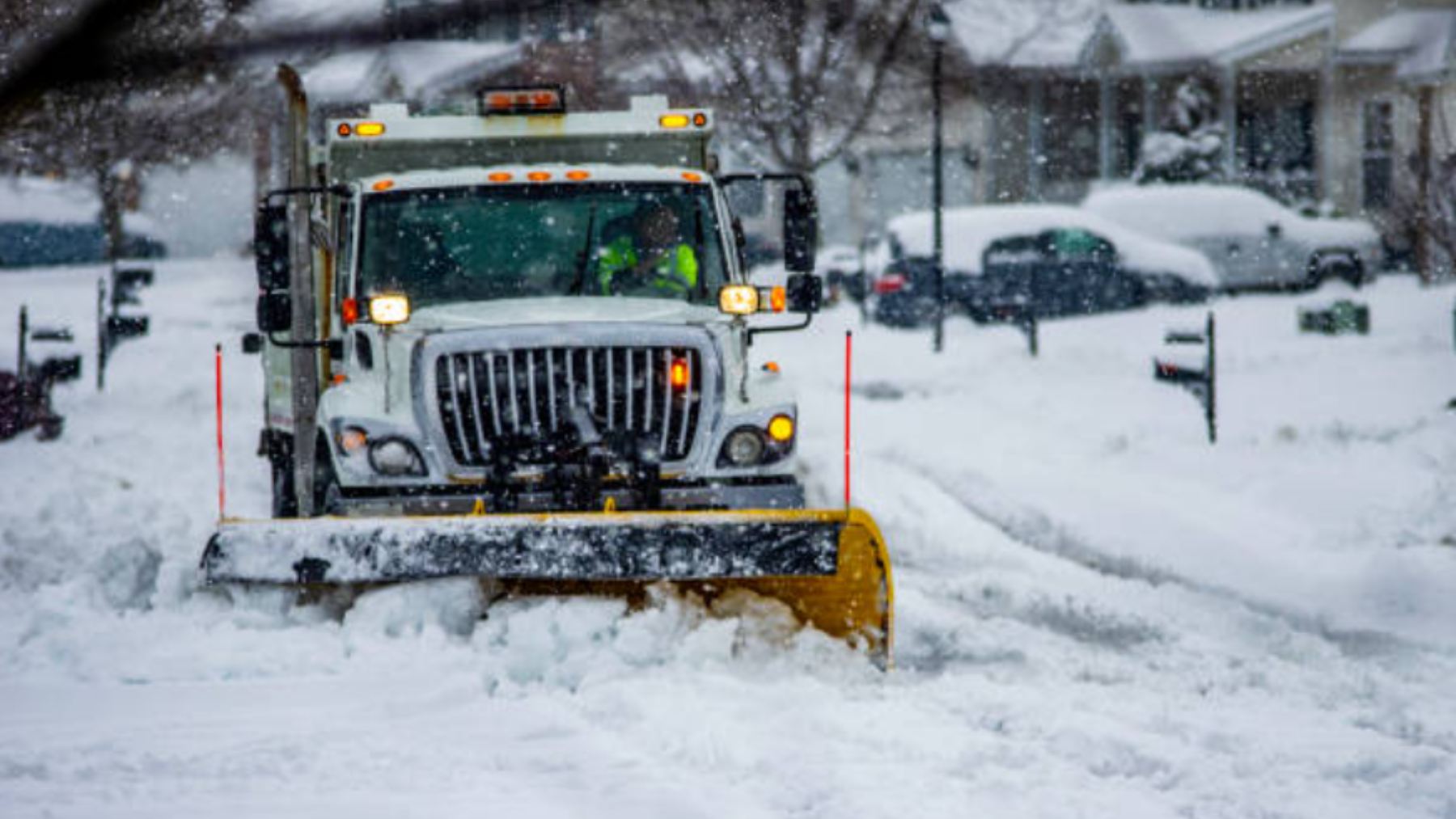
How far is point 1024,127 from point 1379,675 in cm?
3857

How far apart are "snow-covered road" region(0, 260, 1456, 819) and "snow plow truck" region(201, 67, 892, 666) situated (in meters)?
0.25

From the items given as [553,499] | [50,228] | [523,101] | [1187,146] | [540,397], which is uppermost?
[1187,146]

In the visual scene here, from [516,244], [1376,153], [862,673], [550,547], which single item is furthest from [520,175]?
[1376,153]

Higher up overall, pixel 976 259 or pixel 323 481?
pixel 976 259

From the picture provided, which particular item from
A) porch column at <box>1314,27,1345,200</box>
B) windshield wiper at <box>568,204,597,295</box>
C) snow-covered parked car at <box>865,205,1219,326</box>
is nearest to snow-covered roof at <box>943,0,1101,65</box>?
porch column at <box>1314,27,1345,200</box>

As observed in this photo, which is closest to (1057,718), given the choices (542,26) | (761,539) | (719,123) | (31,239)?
(761,539)

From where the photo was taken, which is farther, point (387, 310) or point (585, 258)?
point (585, 258)

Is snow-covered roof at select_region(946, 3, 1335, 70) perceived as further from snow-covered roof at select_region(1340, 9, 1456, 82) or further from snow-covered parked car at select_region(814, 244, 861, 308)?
snow-covered parked car at select_region(814, 244, 861, 308)

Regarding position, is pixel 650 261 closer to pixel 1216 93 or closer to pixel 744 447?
pixel 744 447

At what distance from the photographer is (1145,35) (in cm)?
4306

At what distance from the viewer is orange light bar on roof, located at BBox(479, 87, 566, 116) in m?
8.85

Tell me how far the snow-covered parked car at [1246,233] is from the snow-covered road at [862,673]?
1521 cm

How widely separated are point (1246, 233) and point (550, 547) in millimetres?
24066

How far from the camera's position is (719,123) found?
28.0 meters
